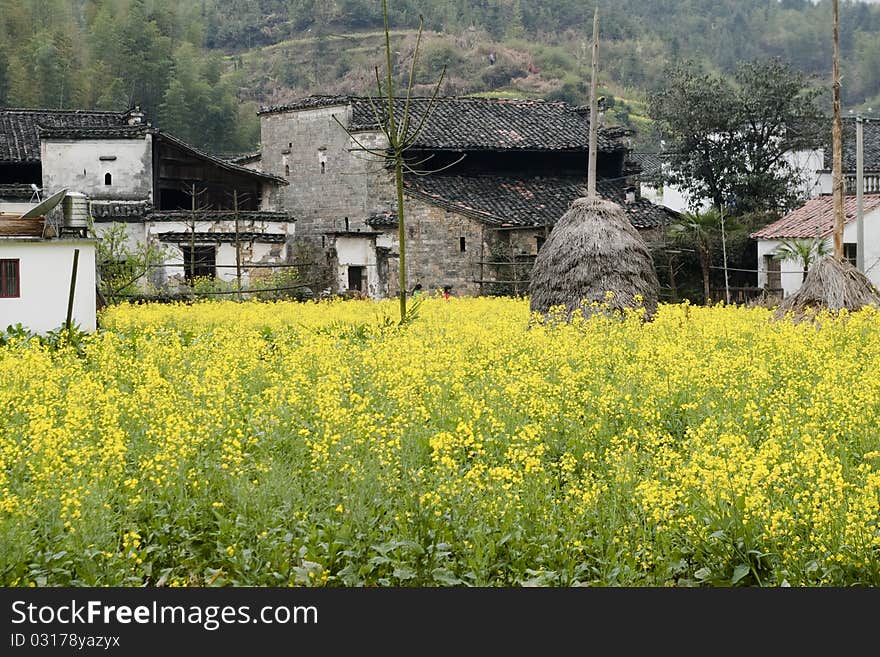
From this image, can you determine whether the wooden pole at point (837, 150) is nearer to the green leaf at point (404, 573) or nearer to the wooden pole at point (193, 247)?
the wooden pole at point (193, 247)

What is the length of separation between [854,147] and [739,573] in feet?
114

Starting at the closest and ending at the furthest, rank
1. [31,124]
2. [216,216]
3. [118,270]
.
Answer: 1. [118,270]
2. [216,216]
3. [31,124]

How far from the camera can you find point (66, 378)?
10.9 meters

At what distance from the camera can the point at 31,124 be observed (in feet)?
112

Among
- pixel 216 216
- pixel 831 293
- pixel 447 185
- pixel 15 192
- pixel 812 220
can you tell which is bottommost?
pixel 831 293

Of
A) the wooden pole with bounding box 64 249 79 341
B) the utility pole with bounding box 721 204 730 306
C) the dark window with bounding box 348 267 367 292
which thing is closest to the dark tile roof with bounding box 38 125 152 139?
the dark window with bounding box 348 267 367 292

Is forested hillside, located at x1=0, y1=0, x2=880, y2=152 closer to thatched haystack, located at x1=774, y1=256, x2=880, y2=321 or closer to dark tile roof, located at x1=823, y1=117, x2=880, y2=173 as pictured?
dark tile roof, located at x1=823, y1=117, x2=880, y2=173

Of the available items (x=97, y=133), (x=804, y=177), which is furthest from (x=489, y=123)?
(x=97, y=133)

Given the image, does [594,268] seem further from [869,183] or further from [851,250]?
[869,183]

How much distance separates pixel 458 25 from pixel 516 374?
236 feet

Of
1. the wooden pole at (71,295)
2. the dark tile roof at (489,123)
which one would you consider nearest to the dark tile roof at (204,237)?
the dark tile roof at (489,123)

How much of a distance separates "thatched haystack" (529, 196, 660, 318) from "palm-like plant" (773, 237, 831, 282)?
9.55 metres

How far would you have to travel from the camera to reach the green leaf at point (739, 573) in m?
6.21

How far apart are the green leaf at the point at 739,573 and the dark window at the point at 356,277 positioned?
2605 cm
